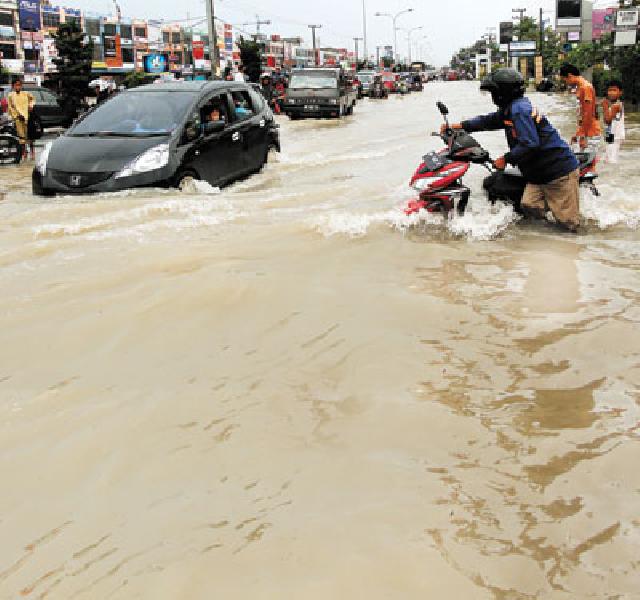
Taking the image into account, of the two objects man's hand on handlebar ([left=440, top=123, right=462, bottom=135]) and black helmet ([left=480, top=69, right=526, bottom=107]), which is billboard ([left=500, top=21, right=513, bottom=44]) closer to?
man's hand on handlebar ([left=440, top=123, right=462, bottom=135])

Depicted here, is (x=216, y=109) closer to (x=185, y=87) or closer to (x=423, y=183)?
(x=185, y=87)

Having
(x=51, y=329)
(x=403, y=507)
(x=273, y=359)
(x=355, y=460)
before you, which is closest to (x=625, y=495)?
(x=403, y=507)

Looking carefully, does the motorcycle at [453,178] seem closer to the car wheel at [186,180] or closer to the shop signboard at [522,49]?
the car wheel at [186,180]

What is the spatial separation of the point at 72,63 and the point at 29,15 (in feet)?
138

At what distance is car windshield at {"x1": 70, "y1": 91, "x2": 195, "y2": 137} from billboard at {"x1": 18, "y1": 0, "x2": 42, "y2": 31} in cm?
6924

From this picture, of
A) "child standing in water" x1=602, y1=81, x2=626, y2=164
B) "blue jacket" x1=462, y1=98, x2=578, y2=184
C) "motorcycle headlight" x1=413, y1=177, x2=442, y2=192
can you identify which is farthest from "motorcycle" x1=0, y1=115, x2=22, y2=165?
"child standing in water" x1=602, y1=81, x2=626, y2=164

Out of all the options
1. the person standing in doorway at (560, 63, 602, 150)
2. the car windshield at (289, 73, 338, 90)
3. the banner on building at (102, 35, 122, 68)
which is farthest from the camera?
the banner on building at (102, 35, 122, 68)

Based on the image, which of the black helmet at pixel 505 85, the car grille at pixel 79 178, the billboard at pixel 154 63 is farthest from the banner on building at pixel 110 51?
the black helmet at pixel 505 85

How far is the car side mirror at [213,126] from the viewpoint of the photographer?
29.7 feet

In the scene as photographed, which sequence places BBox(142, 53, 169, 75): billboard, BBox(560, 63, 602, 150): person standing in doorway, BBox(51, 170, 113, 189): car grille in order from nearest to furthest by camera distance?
BBox(51, 170, 113, 189): car grille < BBox(560, 63, 602, 150): person standing in doorway < BBox(142, 53, 169, 75): billboard

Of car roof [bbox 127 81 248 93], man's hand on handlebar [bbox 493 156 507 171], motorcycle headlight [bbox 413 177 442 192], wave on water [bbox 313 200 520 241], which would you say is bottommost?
wave on water [bbox 313 200 520 241]

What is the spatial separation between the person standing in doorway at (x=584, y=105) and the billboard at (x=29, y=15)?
2775 inches

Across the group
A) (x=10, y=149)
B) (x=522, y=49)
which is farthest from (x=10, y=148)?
(x=522, y=49)

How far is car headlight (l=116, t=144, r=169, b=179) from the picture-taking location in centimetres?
818
